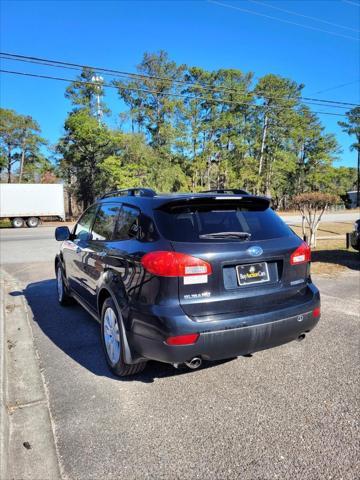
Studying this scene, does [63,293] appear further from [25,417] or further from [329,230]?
[329,230]

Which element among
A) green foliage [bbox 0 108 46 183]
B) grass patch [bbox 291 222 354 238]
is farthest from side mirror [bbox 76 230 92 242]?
green foliage [bbox 0 108 46 183]

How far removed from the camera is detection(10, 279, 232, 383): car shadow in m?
3.73

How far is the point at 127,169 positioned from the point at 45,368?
36.6 metres

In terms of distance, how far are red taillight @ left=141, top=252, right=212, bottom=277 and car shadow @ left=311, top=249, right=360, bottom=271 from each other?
23.2 feet

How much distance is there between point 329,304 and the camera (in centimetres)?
601

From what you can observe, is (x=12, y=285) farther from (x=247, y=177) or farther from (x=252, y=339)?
(x=247, y=177)

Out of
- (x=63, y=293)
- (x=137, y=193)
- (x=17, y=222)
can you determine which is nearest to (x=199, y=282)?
(x=137, y=193)

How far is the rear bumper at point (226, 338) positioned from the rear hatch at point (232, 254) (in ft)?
0.28

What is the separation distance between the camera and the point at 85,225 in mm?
5031

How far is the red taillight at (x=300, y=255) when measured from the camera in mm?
3402

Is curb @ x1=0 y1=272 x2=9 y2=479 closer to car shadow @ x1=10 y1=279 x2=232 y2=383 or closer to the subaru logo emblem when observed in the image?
car shadow @ x1=10 y1=279 x2=232 y2=383

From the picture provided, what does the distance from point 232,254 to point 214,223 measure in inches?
13.9

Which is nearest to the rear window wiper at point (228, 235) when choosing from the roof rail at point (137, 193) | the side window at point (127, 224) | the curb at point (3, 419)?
the side window at point (127, 224)

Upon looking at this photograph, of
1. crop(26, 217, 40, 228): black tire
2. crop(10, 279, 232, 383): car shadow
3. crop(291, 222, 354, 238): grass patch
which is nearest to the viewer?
crop(10, 279, 232, 383): car shadow
